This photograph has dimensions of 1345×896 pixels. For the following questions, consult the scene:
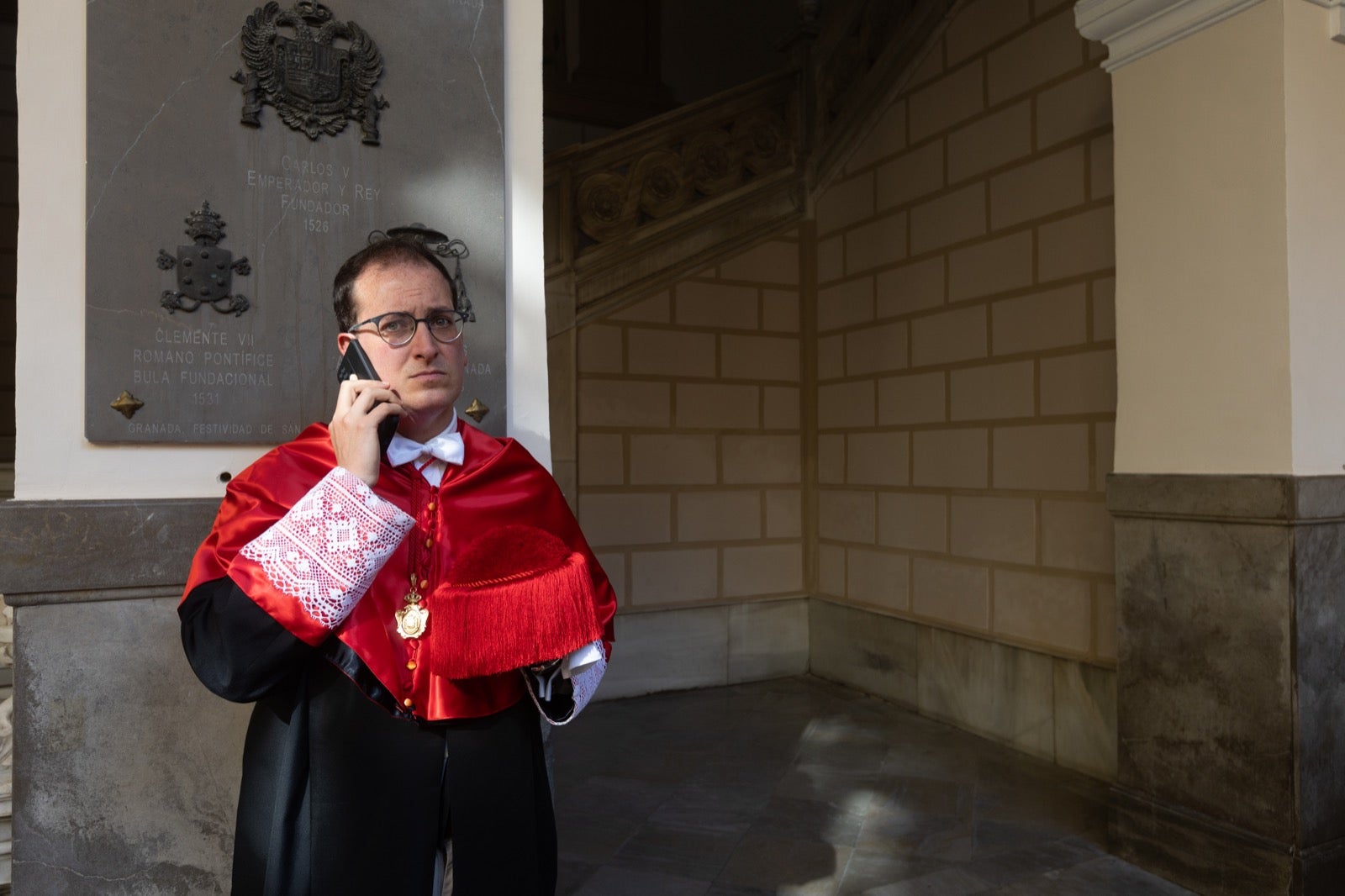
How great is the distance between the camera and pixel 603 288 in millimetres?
6469

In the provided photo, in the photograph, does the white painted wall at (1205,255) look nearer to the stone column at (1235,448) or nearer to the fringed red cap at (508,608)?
the stone column at (1235,448)

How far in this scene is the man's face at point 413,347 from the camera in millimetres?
1662

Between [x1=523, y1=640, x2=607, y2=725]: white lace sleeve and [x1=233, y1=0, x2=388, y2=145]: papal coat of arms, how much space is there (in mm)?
1533

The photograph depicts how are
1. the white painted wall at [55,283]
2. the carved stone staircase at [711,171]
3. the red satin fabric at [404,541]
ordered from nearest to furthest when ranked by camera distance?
1. the red satin fabric at [404,541]
2. the white painted wall at [55,283]
3. the carved stone staircase at [711,171]

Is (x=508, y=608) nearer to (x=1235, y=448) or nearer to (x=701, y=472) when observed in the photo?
(x=1235, y=448)

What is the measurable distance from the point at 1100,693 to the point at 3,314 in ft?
23.7

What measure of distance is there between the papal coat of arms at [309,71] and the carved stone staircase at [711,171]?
3.77 m

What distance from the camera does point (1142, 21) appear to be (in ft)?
12.2

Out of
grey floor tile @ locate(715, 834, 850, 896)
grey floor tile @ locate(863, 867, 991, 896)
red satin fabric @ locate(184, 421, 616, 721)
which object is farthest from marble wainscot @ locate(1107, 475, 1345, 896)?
red satin fabric @ locate(184, 421, 616, 721)

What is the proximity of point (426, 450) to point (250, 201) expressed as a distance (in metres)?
1.04

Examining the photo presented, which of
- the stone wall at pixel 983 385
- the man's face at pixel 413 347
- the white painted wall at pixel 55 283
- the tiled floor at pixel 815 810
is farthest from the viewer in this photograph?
the stone wall at pixel 983 385

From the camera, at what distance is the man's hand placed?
153 centimetres

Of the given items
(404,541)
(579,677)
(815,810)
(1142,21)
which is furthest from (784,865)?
(1142,21)

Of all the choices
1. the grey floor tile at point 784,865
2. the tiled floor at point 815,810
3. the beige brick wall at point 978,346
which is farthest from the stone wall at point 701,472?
the grey floor tile at point 784,865
